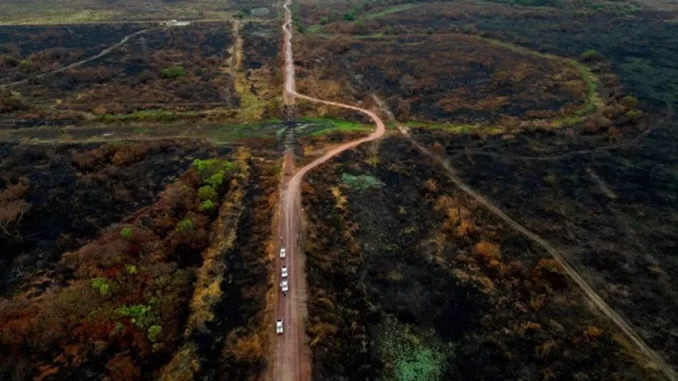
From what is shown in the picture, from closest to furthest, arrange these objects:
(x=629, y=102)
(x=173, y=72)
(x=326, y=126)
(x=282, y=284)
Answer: (x=282, y=284) < (x=326, y=126) < (x=629, y=102) < (x=173, y=72)

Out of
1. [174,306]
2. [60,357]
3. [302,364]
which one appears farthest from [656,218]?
[60,357]

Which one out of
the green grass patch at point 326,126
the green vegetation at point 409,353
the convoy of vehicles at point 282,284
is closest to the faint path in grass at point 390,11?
the green grass patch at point 326,126

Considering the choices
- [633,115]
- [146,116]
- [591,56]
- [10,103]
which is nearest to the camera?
[146,116]

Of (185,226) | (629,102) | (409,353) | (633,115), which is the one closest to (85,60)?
(185,226)

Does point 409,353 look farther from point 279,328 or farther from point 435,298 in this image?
point 279,328

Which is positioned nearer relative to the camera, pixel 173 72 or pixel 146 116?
pixel 146 116

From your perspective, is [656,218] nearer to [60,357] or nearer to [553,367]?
[553,367]

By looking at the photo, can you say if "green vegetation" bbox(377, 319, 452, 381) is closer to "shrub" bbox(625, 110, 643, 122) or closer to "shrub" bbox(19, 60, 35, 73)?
"shrub" bbox(625, 110, 643, 122)
